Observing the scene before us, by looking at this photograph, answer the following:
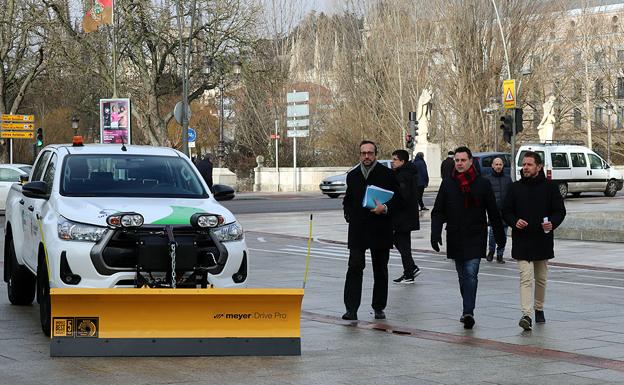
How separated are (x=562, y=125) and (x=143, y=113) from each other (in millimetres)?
35519

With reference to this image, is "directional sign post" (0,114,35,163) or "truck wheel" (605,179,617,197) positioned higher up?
"directional sign post" (0,114,35,163)

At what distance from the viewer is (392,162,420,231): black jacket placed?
16.6 meters

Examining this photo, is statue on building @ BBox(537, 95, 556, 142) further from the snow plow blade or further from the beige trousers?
the snow plow blade

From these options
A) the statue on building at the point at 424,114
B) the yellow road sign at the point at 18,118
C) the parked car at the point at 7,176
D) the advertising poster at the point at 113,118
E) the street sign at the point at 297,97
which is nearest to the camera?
the parked car at the point at 7,176

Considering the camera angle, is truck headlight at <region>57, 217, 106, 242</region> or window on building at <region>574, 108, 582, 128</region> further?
window on building at <region>574, 108, 582, 128</region>

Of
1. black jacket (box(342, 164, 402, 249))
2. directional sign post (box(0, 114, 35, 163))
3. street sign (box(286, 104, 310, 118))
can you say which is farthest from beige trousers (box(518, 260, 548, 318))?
directional sign post (box(0, 114, 35, 163))

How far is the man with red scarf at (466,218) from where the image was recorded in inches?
469

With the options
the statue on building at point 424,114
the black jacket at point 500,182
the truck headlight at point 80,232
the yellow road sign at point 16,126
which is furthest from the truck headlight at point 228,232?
the statue on building at point 424,114

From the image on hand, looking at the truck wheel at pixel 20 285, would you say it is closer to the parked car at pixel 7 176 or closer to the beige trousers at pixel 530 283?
the beige trousers at pixel 530 283

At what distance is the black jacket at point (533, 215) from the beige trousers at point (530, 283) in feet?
0.36

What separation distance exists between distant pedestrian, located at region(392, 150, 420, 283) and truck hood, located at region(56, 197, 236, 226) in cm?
551

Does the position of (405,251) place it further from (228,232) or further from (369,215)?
(228,232)

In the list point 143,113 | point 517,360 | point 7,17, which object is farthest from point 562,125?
point 517,360

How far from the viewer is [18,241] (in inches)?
516
